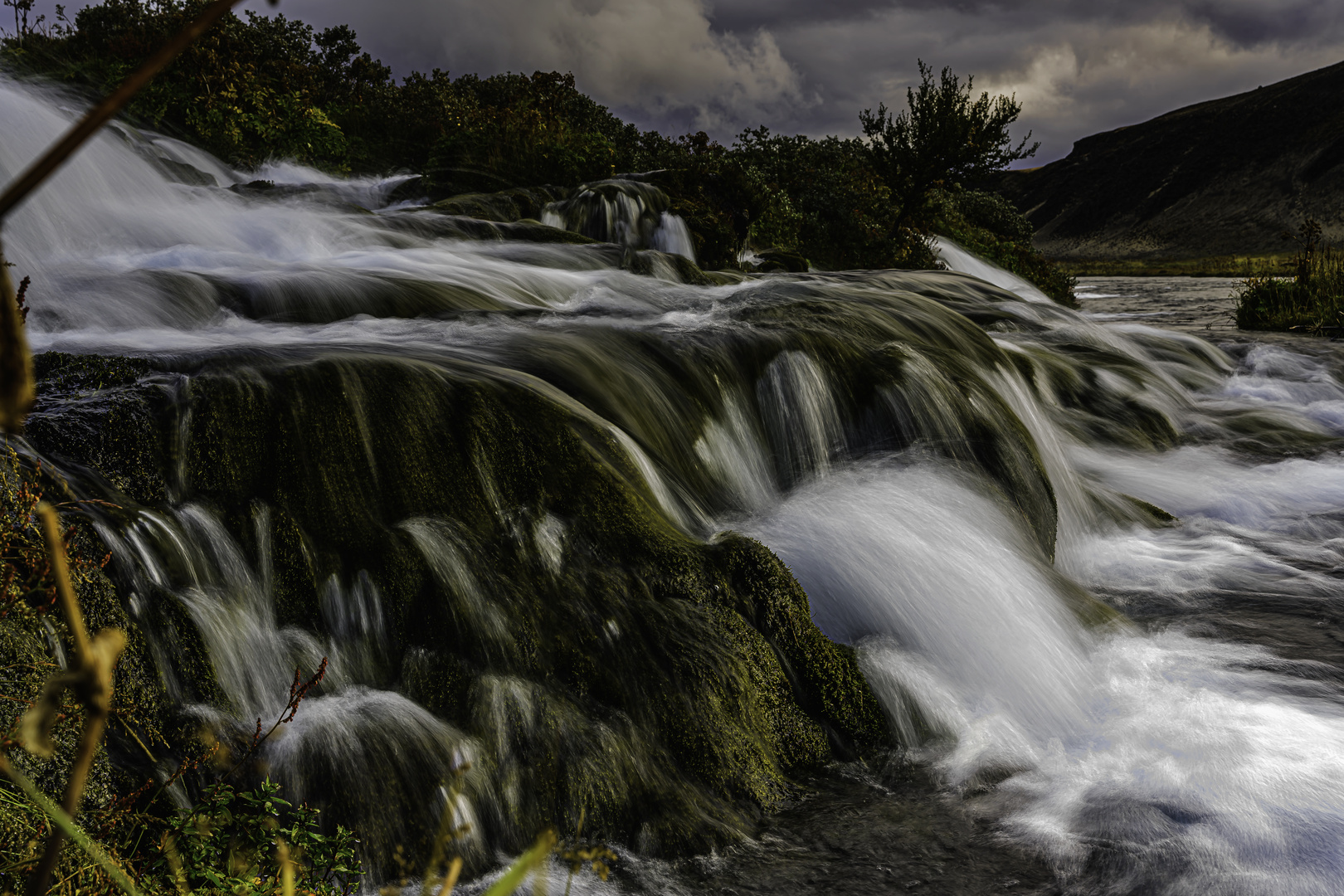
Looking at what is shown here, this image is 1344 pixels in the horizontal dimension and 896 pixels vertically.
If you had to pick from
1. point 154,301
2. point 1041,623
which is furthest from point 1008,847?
point 154,301

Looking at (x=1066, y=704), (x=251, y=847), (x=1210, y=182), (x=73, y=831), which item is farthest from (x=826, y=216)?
(x=1210, y=182)

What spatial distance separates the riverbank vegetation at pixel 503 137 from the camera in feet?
55.7

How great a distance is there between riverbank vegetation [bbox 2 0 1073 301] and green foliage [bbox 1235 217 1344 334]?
21.7 feet

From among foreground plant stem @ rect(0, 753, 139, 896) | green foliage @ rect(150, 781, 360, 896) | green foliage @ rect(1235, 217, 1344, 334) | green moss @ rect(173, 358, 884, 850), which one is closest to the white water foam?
green moss @ rect(173, 358, 884, 850)

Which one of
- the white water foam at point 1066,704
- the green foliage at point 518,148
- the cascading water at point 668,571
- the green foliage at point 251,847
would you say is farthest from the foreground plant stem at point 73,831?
the green foliage at point 518,148

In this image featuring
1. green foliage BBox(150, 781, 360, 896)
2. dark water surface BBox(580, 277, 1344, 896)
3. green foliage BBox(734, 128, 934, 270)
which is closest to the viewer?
green foliage BBox(150, 781, 360, 896)

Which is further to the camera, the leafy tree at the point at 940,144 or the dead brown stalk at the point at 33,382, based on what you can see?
the leafy tree at the point at 940,144

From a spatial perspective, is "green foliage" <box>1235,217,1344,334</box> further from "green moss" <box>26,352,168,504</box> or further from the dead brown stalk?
the dead brown stalk

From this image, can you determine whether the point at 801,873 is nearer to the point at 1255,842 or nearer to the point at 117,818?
the point at 1255,842

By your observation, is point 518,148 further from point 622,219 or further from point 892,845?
point 892,845

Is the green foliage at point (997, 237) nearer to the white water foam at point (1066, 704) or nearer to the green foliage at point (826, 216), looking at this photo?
the green foliage at point (826, 216)

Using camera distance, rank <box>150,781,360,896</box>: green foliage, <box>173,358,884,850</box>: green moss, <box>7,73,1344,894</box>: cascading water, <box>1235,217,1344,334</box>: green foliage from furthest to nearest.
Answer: <box>1235,217,1344,334</box>: green foliage → <box>173,358,884,850</box>: green moss → <box>7,73,1344,894</box>: cascading water → <box>150,781,360,896</box>: green foliage

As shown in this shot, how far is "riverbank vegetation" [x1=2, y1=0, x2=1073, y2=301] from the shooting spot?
1698 centimetres

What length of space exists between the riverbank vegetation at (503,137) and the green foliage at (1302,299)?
6612 millimetres
